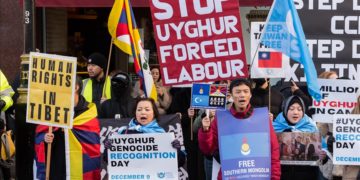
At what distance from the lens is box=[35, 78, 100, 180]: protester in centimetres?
841

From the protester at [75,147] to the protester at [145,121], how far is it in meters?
0.28

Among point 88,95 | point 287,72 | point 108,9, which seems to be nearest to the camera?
point 287,72

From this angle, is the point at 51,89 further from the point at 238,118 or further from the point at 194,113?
the point at 194,113

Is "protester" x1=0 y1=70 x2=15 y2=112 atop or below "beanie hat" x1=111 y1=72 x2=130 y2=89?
below

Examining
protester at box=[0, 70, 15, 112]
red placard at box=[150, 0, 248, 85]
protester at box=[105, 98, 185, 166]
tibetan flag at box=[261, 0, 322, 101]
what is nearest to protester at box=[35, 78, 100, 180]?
protester at box=[105, 98, 185, 166]

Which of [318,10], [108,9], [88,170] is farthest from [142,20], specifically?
[88,170]

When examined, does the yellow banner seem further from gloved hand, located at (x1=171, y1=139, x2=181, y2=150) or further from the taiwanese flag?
the taiwanese flag

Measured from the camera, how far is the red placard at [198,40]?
29.0 feet

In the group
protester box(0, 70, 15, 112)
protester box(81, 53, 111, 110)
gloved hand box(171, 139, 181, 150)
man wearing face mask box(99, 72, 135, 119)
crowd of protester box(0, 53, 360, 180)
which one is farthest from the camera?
protester box(81, 53, 111, 110)

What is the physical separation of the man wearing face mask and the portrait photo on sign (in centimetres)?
194

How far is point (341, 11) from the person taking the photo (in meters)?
10.8

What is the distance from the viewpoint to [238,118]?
795 cm

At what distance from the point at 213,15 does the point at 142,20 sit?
251 inches

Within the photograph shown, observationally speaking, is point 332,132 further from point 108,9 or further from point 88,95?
point 108,9
